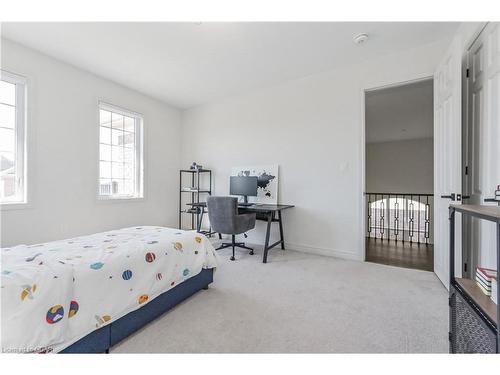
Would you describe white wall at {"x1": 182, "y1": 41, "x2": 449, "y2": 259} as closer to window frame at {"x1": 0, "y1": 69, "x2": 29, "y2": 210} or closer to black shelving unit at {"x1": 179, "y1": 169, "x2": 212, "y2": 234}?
black shelving unit at {"x1": 179, "y1": 169, "x2": 212, "y2": 234}

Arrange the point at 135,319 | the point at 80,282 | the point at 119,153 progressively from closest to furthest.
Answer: the point at 80,282 < the point at 135,319 < the point at 119,153

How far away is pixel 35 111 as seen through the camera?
2.67 m

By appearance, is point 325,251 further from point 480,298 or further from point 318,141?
point 480,298

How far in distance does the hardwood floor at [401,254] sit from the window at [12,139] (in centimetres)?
436

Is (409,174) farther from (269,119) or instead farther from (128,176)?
(128,176)

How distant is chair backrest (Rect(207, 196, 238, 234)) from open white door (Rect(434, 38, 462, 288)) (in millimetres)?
2207

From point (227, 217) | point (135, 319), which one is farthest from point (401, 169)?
point (135, 319)

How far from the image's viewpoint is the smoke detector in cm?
240

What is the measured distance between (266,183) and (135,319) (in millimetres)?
2560

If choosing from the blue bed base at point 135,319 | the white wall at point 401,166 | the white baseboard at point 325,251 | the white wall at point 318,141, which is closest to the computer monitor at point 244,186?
the white wall at point 318,141

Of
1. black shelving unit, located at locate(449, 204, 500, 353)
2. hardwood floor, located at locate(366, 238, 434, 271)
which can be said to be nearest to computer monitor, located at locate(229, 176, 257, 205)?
hardwood floor, located at locate(366, 238, 434, 271)

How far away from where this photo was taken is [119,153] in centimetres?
376
